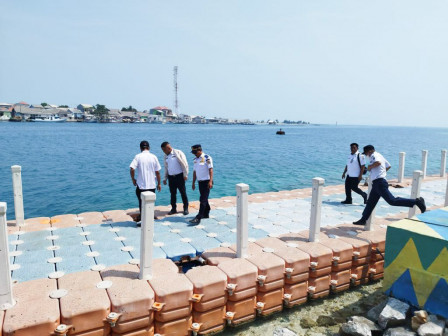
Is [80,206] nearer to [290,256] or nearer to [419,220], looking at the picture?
[290,256]

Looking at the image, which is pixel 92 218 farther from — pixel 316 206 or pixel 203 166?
pixel 316 206

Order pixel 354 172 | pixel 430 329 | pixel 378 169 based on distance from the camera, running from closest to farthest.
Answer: pixel 430 329, pixel 378 169, pixel 354 172

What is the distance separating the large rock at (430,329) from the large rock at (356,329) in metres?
0.58

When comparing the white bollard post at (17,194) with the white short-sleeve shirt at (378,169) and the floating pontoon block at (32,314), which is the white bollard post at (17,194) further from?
the white short-sleeve shirt at (378,169)

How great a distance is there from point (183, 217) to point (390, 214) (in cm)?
509

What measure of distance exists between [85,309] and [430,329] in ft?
13.1

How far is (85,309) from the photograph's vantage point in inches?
139

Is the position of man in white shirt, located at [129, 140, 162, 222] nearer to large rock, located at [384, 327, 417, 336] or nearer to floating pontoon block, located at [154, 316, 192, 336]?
floating pontoon block, located at [154, 316, 192, 336]

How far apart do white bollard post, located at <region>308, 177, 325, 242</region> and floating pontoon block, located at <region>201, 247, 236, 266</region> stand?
149 centimetres

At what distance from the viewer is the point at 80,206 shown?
54.3ft

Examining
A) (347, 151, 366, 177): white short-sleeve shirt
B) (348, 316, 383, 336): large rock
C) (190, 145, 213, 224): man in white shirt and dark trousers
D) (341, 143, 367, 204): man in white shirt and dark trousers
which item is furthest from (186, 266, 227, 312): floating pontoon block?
(347, 151, 366, 177): white short-sleeve shirt

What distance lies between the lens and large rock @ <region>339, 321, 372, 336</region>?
4102 millimetres

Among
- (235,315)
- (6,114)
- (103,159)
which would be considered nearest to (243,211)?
(235,315)

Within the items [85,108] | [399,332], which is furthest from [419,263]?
[85,108]
